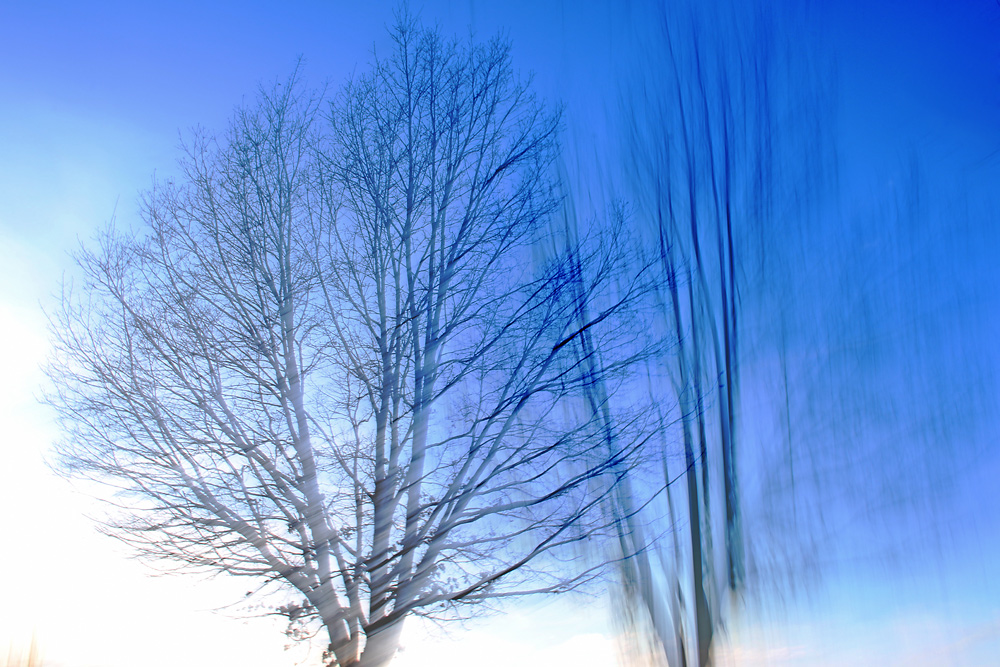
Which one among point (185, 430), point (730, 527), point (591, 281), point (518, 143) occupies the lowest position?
point (730, 527)

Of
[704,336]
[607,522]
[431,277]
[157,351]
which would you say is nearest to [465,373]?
[431,277]

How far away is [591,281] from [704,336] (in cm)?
58

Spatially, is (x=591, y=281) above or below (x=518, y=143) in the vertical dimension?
below

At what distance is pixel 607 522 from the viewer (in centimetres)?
234

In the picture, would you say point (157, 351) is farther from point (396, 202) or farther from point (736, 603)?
point (736, 603)

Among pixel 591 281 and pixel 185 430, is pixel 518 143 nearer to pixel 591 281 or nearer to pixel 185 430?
pixel 591 281

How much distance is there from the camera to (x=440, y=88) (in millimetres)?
3051

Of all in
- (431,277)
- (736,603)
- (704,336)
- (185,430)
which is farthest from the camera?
(431,277)

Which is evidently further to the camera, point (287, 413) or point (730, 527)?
point (287, 413)

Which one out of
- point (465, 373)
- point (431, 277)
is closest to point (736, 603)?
point (465, 373)

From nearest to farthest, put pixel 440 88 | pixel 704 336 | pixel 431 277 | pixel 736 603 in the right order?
pixel 736 603
pixel 704 336
pixel 431 277
pixel 440 88

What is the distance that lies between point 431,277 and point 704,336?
4.19 ft

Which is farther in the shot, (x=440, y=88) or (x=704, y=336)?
(x=440, y=88)

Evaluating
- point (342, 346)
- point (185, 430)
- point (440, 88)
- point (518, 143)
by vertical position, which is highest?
point (440, 88)
